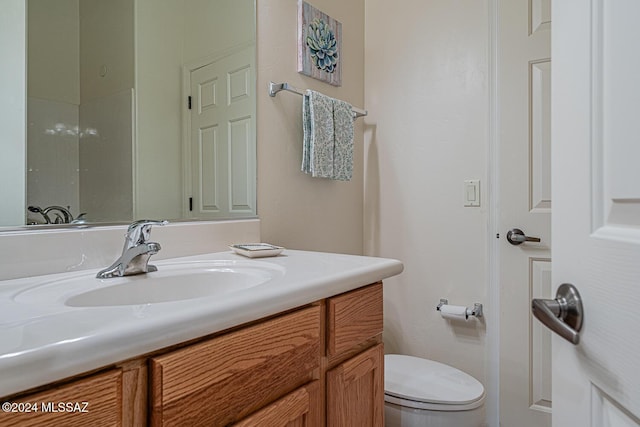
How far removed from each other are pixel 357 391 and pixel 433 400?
44cm

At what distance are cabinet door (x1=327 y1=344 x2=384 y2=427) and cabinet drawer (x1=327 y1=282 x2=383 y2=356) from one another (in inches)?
1.8

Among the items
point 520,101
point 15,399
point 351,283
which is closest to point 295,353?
point 351,283

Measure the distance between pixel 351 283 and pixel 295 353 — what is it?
0.70 ft

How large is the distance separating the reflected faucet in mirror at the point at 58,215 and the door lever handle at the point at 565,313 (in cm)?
97

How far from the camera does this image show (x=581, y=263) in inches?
19.0

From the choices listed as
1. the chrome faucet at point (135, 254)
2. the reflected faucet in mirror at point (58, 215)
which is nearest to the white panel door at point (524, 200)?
the chrome faucet at point (135, 254)

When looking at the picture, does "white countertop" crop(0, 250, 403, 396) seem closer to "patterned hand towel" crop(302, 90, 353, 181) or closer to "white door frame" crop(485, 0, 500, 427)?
"patterned hand towel" crop(302, 90, 353, 181)

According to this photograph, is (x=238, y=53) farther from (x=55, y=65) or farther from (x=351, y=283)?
(x=351, y=283)

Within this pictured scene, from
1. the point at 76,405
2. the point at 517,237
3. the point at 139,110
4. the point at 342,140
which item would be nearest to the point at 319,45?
the point at 342,140

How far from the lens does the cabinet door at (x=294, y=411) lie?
66cm

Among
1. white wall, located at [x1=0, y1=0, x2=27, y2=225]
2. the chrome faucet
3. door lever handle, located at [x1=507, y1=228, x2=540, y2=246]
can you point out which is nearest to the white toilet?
door lever handle, located at [x1=507, y1=228, x2=540, y2=246]

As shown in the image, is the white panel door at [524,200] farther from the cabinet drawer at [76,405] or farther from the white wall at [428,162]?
the cabinet drawer at [76,405]

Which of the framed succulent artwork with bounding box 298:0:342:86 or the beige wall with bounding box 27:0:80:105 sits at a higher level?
the framed succulent artwork with bounding box 298:0:342:86

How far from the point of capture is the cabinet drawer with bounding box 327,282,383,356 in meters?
0.85
